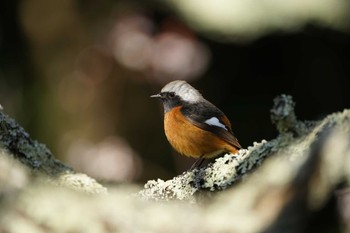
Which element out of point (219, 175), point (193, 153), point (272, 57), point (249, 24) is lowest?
point (219, 175)

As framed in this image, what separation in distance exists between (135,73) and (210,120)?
2.48 meters

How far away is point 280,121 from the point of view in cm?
164

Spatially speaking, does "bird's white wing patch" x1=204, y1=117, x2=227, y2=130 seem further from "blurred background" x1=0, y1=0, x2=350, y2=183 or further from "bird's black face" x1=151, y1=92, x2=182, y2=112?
"blurred background" x1=0, y1=0, x2=350, y2=183

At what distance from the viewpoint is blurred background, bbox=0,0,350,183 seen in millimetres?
6098

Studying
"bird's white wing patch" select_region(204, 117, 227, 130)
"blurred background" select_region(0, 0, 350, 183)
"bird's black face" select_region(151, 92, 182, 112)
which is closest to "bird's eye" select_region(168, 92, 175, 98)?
"bird's black face" select_region(151, 92, 182, 112)

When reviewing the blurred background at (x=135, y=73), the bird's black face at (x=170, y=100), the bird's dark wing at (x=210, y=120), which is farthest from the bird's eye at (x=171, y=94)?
the blurred background at (x=135, y=73)

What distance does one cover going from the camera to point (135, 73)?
6.27 meters

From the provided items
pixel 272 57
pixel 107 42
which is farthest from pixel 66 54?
pixel 272 57

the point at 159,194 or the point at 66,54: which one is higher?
the point at 66,54

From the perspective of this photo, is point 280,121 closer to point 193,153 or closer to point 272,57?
point 193,153

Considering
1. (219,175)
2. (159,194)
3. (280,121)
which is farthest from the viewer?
(159,194)

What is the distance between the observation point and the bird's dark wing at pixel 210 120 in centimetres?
375

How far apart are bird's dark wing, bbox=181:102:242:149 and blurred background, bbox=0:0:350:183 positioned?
183cm

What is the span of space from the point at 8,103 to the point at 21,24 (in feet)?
2.80
